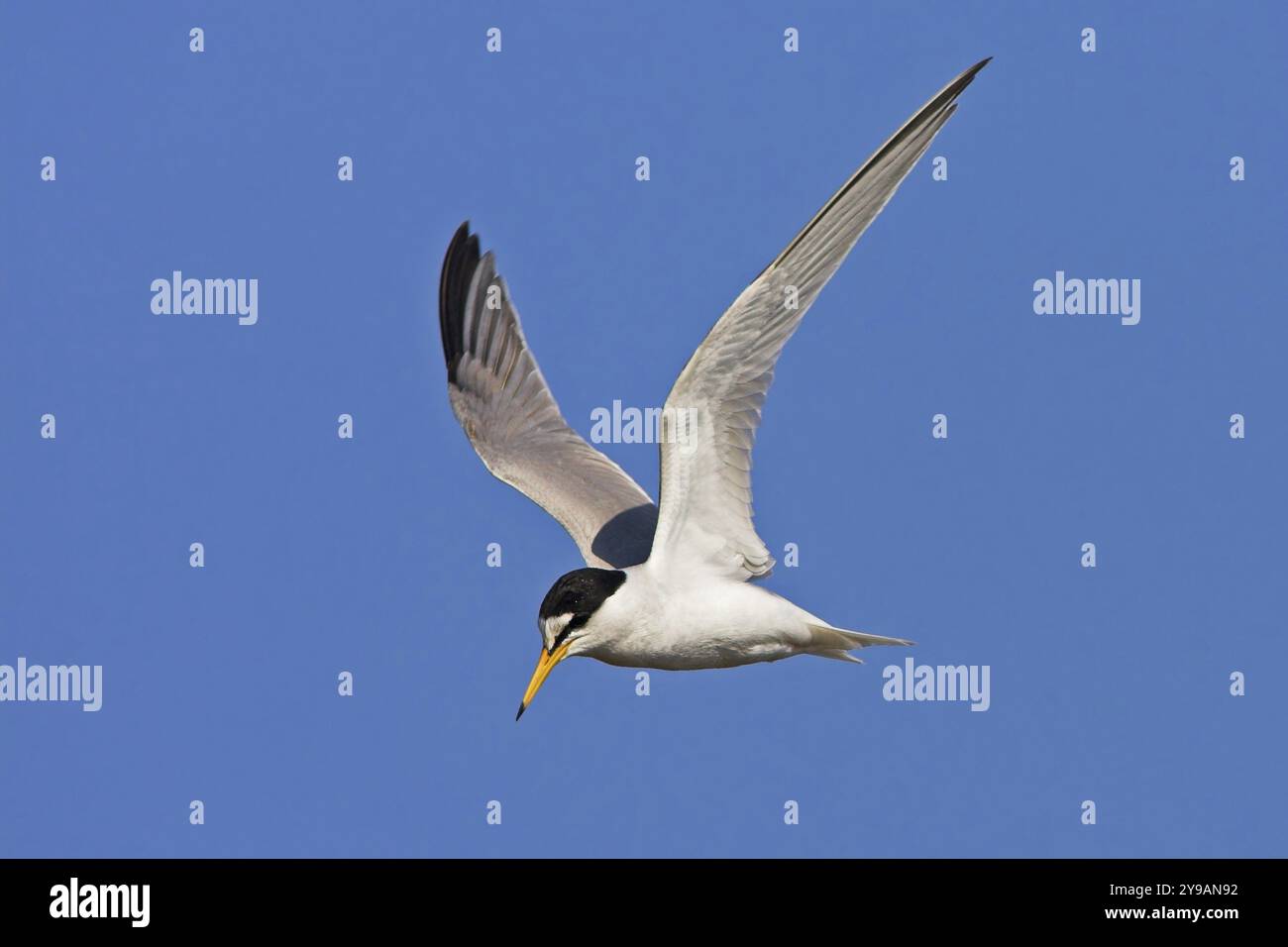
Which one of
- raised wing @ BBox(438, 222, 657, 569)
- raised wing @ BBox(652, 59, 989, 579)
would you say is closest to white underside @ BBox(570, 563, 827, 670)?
raised wing @ BBox(652, 59, 989, 579)

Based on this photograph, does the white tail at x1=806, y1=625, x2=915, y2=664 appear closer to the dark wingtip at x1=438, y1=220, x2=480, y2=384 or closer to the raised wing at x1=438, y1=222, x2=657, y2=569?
the raised wing at x1=438, y1=222, x2=657, y2=569

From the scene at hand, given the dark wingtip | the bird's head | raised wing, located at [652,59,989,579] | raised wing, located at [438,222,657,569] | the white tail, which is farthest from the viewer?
the dark wingtip

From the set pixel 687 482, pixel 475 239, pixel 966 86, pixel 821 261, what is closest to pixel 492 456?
pixel 475 239

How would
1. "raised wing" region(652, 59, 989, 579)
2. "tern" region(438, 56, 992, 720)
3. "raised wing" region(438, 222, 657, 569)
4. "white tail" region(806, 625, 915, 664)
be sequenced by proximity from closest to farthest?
"raised wing" region(652, 59, 989, 579) → "tern" region(438, 56, 992, 720) → "white tail" region(806, 625, 915, 664) → "raised wing" region(438, 222, 657, 569)

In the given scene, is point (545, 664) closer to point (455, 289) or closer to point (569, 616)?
point (569, 616)

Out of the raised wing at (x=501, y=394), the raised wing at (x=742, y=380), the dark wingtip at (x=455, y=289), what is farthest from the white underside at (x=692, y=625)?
the dark wingtip at (x=455, y=289)

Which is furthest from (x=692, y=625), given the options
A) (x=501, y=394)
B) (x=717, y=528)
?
(x=501, y=394)
